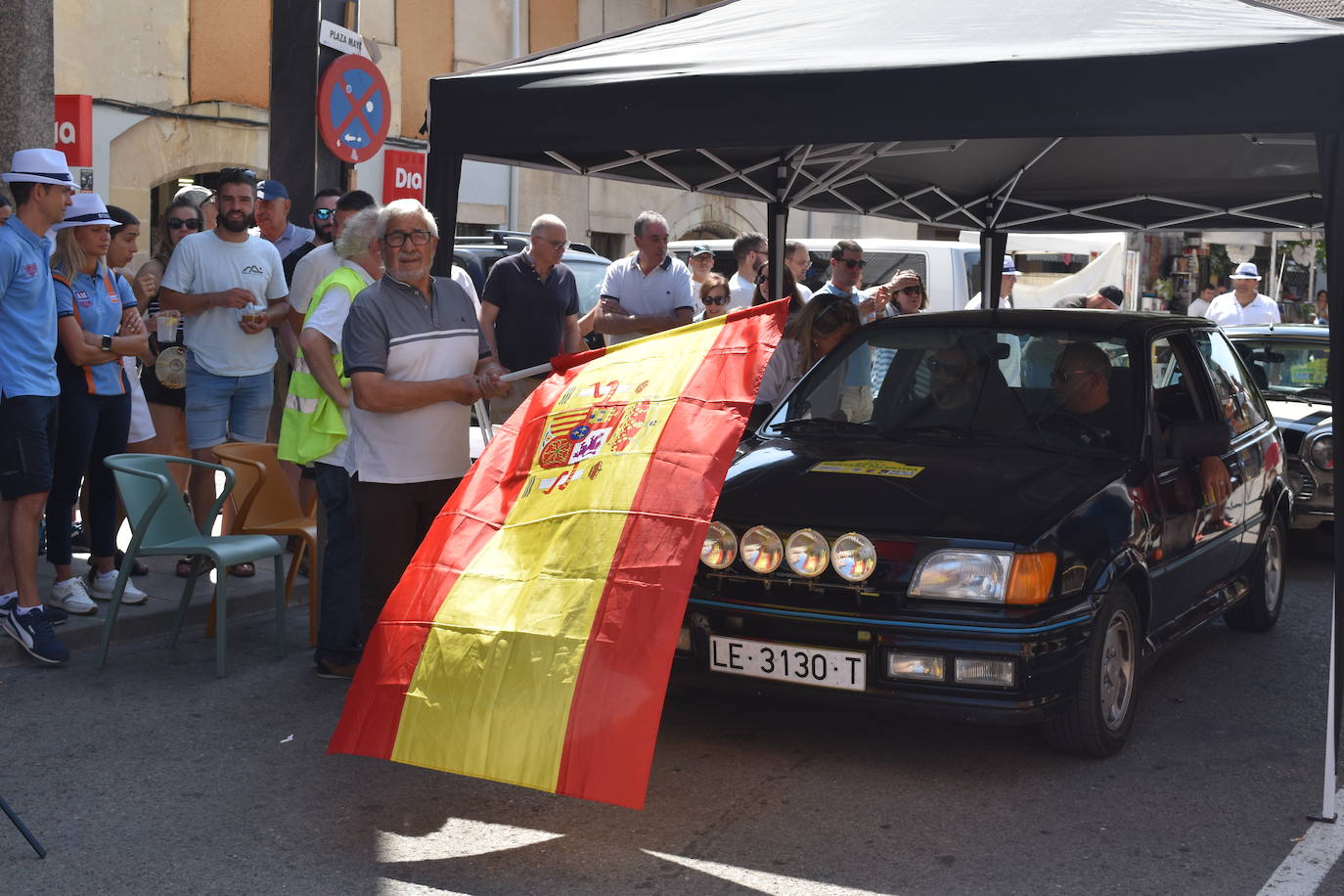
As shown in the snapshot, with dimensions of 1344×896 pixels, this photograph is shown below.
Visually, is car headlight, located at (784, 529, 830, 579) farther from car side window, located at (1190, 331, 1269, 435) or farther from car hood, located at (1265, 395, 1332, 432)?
car hood, located at (1265, 395, 1332, 432)

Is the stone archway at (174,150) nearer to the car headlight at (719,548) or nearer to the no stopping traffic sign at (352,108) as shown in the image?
the no stopping traffic sign at (352,108)

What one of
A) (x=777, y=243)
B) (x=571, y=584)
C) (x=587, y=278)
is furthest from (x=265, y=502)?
(x=587, y=278)

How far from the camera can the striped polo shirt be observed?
564 cm

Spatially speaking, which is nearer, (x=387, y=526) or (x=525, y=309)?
(x=387, y=526)

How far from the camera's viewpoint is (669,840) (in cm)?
450

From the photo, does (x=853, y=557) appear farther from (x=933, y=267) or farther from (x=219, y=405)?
(x=933, y=267)

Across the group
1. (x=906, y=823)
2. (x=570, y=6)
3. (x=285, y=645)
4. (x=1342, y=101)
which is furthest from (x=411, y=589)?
(x=570, y=6)

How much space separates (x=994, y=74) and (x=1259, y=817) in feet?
8.84

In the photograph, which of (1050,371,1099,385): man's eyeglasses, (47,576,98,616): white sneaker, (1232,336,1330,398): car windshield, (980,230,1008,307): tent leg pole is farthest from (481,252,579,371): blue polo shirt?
(1232,336,1330,398): car windshield

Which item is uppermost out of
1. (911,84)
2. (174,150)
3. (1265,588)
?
(174,150)

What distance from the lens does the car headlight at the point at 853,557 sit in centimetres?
496

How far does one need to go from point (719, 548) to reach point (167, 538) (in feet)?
8.50

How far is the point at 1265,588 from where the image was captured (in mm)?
7273

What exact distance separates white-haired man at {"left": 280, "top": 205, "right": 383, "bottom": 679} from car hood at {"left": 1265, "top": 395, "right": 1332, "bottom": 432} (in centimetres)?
591
